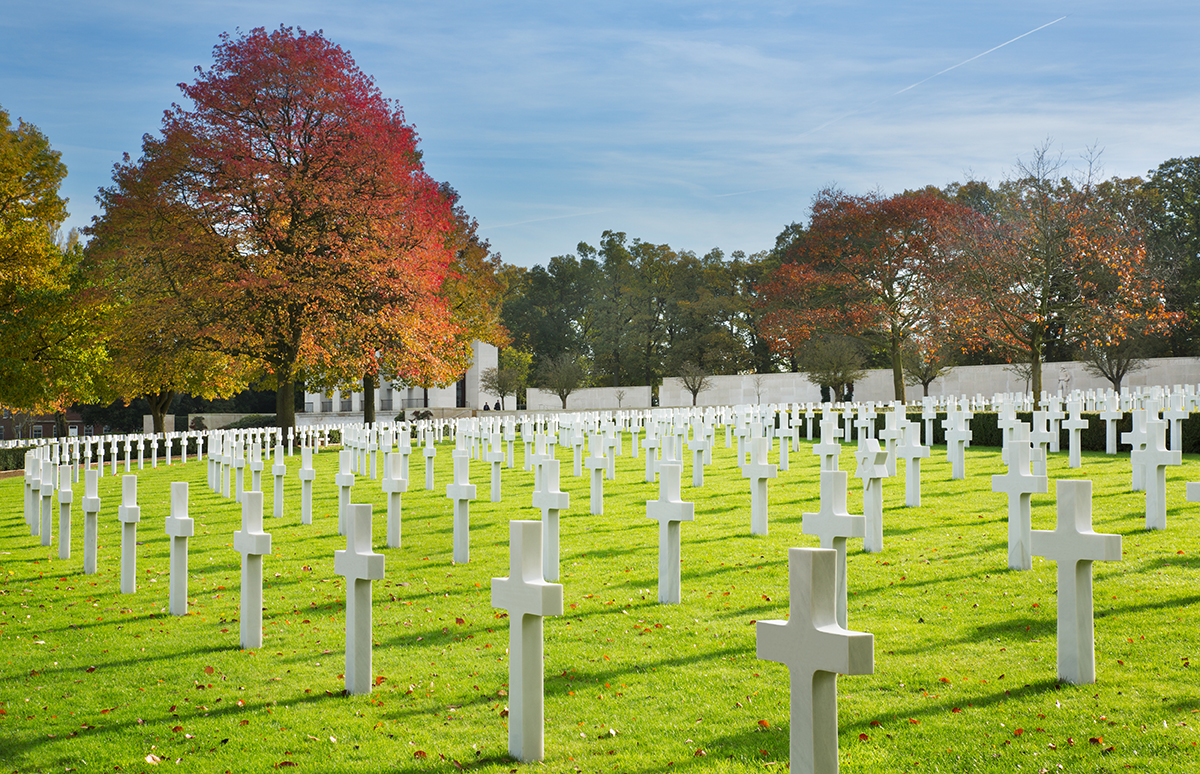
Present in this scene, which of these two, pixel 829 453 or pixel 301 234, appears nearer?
pixel 829 453

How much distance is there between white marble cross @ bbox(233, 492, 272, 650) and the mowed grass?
0.68 feet

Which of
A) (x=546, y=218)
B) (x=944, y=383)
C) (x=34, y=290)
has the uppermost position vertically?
(x=546, y=218)

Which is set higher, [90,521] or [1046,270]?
[1046,270]

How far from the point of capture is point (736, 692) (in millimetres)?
4441

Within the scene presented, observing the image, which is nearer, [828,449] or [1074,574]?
[1074,574]

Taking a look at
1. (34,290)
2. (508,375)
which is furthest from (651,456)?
(508,375)

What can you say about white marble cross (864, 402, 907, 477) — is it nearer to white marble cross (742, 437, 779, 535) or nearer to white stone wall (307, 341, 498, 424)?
white marble cross (742, 437, 779, 535)

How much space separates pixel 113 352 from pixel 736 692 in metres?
28.0

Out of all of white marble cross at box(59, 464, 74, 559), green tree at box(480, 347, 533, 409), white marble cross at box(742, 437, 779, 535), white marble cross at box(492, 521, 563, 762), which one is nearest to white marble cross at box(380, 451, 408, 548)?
white marble cross at box(59, 464, 74, 559)

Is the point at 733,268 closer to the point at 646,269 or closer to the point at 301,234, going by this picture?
the point at 646,269

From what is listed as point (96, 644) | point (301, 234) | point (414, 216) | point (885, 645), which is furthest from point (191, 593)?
point (414, 216)

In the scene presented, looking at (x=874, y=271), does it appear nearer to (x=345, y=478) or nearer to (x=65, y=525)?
(x=345, y=478)

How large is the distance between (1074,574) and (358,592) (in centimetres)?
354

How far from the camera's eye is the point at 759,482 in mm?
8641
